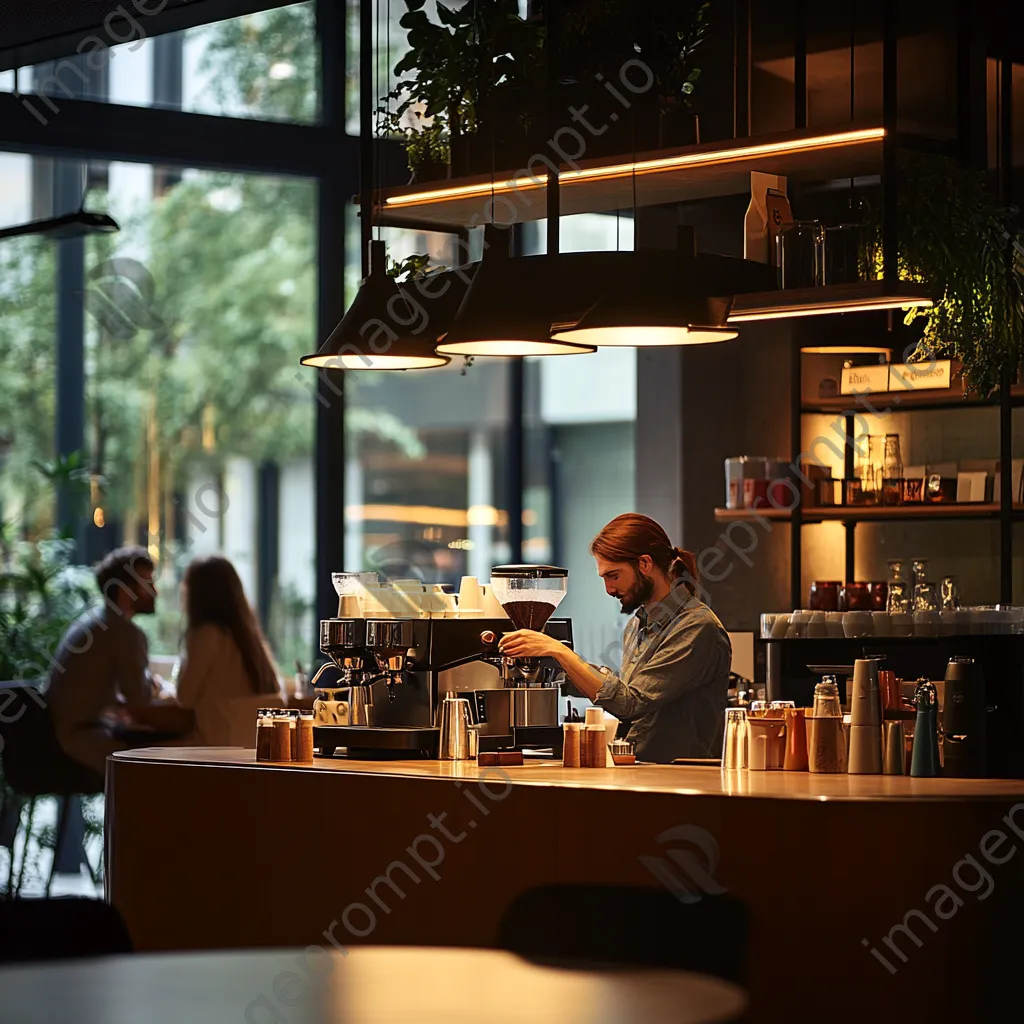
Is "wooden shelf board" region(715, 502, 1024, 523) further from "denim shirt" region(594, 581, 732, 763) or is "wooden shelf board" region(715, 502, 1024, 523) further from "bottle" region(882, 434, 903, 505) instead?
"denim shirt" region(594, 581, 732, 763)

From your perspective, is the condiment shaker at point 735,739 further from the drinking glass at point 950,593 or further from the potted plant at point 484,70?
the drinking glass at point 950,593

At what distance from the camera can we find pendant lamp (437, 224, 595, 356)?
3824 millimetres

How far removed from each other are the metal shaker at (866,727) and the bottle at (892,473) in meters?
3.10

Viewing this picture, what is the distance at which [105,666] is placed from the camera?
258 inches

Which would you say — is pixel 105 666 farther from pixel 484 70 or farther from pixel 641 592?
pixel 484 70

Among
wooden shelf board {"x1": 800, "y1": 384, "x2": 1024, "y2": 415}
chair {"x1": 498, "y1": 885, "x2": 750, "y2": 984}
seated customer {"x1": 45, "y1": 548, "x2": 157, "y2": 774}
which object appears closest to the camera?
chair {"x1": 498, "y1": 885, "x2": 750, "y2": 984}

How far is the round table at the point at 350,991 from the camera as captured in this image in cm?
231

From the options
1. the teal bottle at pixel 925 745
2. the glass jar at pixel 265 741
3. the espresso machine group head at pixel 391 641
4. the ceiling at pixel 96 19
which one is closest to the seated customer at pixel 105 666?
the ceiling at pixel 96 19

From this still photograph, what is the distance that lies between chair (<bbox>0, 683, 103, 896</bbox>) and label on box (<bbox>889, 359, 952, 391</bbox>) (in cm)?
354

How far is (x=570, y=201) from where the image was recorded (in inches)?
201

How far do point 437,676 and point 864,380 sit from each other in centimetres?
343

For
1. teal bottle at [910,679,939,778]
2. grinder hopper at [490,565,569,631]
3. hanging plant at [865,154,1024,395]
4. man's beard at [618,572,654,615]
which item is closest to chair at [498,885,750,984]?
A: teal bottle at [910,679,939,778]

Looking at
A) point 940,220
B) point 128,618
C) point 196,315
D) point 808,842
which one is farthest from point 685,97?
point 196,315

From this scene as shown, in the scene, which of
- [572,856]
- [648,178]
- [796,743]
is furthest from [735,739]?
[648,178]
